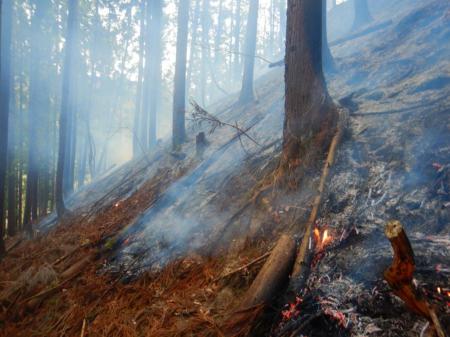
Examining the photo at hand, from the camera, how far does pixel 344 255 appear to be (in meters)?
3.15

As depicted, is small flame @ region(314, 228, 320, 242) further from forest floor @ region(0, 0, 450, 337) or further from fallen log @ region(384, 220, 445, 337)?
fallen log @ region(384, 220, 445, 337)

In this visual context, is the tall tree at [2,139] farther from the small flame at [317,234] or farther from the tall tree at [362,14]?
the tall tree at [362,14]

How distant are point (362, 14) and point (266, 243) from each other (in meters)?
15.2

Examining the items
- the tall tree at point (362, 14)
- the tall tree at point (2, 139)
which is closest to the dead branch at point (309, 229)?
the tall tree at point (2, 139)

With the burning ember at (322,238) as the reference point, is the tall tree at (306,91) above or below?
above

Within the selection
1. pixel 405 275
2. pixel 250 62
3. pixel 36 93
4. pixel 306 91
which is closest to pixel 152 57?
pixel 36 93

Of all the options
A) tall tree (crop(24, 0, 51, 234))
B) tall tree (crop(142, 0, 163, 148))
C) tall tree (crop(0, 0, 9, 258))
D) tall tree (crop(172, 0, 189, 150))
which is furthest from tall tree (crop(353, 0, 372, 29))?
tall tree (crop(24, 0, 51, 234))

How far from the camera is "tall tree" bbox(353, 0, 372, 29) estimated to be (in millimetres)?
14766

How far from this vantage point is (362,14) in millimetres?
14914

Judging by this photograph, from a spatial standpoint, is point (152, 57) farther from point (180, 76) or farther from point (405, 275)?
point (405, 275)

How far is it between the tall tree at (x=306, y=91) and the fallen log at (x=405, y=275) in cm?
274

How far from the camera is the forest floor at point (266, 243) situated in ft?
9.02

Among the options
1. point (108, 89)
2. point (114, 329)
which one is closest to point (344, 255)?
point (114, 329)

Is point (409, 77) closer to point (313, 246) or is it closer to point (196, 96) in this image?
point (313, 246)
